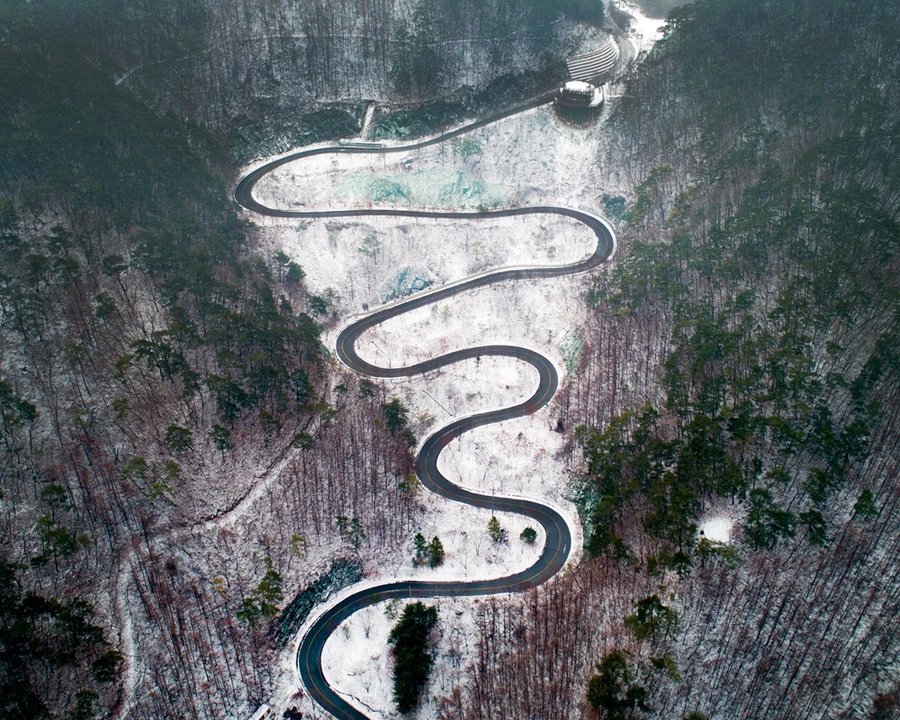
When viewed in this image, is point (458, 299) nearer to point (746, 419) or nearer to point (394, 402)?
point (394, 402)

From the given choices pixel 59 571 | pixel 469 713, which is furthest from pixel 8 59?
pixel 469 713

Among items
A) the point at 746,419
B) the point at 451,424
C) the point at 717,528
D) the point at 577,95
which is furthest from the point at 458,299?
the point at 717,528

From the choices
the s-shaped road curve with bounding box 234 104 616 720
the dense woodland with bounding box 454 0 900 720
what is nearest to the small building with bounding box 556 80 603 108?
the s-shaped road curve with bounding box 234 104 616 720

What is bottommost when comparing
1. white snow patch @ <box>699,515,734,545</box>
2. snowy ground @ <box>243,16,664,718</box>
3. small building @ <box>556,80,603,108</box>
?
white snow patch @ <box>699,515,734,545</box>

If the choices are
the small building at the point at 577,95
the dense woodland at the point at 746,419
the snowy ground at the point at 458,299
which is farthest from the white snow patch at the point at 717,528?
the small building at the point at 577,95

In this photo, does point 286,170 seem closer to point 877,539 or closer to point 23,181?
point 23,181

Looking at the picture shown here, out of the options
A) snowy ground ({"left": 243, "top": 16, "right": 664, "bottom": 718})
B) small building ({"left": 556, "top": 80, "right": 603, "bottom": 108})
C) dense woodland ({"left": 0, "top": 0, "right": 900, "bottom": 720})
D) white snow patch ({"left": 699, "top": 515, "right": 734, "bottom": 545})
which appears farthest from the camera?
small building ({"left": 556, "top": 80, "right": 603, "bottom": 108})

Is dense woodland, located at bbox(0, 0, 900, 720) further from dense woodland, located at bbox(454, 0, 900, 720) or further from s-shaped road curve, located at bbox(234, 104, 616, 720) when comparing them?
s-shaped road curve, located at bbox(234, 104, 616, 720)

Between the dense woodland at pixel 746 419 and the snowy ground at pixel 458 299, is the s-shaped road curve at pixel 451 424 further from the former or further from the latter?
the dense woodland at pixel 746 419
